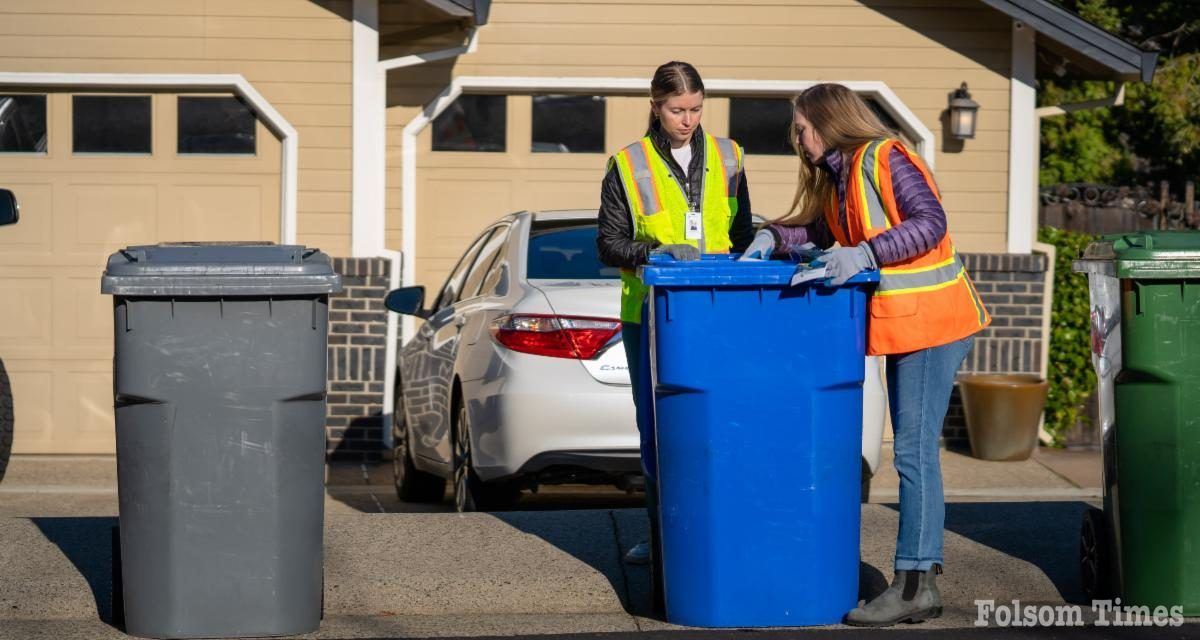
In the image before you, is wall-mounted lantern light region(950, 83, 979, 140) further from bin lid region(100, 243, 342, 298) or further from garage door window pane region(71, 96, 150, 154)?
bin lid region(100, 243, 342, 298)

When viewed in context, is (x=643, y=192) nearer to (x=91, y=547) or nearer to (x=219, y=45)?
(x=91, y=547)

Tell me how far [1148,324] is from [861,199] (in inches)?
37.1

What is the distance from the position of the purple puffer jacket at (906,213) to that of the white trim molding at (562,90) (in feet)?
19.3

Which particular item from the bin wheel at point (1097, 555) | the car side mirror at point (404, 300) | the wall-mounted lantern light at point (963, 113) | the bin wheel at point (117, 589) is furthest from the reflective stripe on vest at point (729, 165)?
the wall-mounted lantern light at point (963, 113)

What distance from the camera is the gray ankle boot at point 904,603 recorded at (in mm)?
5238

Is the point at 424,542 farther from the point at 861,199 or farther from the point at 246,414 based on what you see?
the point at 861,199

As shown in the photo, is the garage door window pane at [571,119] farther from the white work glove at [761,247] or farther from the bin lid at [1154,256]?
the bin lid at [1154,256]

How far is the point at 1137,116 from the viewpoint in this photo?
20.6 meters

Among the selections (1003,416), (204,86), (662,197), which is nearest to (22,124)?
(204,86)

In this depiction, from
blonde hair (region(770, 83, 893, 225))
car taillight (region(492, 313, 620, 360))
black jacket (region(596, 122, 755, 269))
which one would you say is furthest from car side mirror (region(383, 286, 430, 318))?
blonde hair (region(770, 83, 893, 225))

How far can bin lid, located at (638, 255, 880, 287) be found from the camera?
5.03 meters

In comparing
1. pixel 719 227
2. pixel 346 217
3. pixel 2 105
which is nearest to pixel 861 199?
pixel 719 227

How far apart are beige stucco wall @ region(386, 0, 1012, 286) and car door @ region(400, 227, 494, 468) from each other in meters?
2.36

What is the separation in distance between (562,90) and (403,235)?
4.52ft
